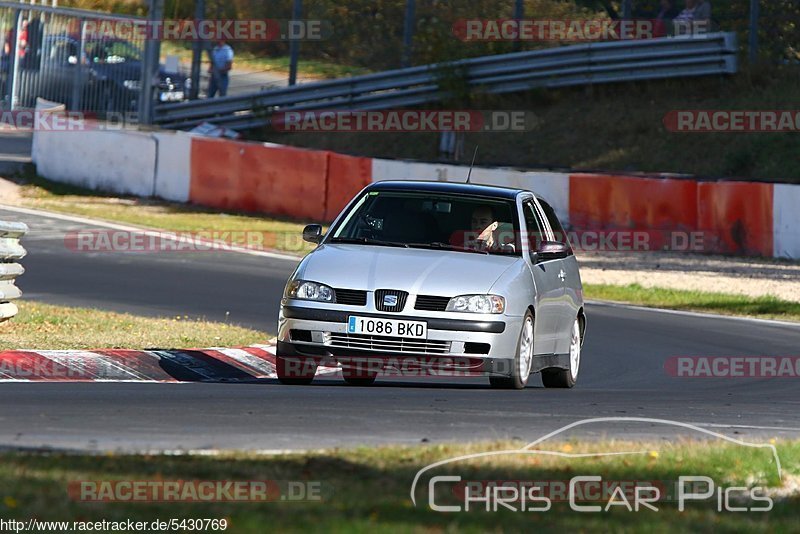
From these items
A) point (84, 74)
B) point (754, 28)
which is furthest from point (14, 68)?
point (754, 28)

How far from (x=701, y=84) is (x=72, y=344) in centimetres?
1955

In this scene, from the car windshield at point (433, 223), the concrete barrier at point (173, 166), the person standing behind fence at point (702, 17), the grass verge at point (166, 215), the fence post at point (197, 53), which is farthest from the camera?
the fence post at point (197, 53)

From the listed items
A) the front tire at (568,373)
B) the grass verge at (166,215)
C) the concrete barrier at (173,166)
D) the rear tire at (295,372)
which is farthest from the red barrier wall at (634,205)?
the rear tire at (295,372)

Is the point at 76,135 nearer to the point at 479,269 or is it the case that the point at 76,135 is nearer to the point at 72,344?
the point at 72,344

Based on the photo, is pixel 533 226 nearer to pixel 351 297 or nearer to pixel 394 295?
pixel 394 295

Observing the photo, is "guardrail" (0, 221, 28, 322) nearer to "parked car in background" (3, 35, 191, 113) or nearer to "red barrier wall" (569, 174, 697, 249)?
"red barrier wall" (569, 174, 697, 249)

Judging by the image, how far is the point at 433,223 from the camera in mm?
10328

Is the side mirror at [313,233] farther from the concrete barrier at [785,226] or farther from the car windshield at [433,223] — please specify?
the concrete barrier at [785,226]

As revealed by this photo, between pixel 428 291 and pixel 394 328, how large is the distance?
0.32m

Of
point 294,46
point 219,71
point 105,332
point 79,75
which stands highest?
point 294,46

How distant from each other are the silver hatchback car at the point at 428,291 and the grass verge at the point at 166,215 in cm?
1081

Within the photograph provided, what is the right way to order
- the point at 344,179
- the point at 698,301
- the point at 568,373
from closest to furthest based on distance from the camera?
the point at 568,373
the point at 698,301
the point at 344,179

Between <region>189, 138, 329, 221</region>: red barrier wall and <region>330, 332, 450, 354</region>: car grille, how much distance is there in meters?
15.3

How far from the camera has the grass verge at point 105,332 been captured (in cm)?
1134
